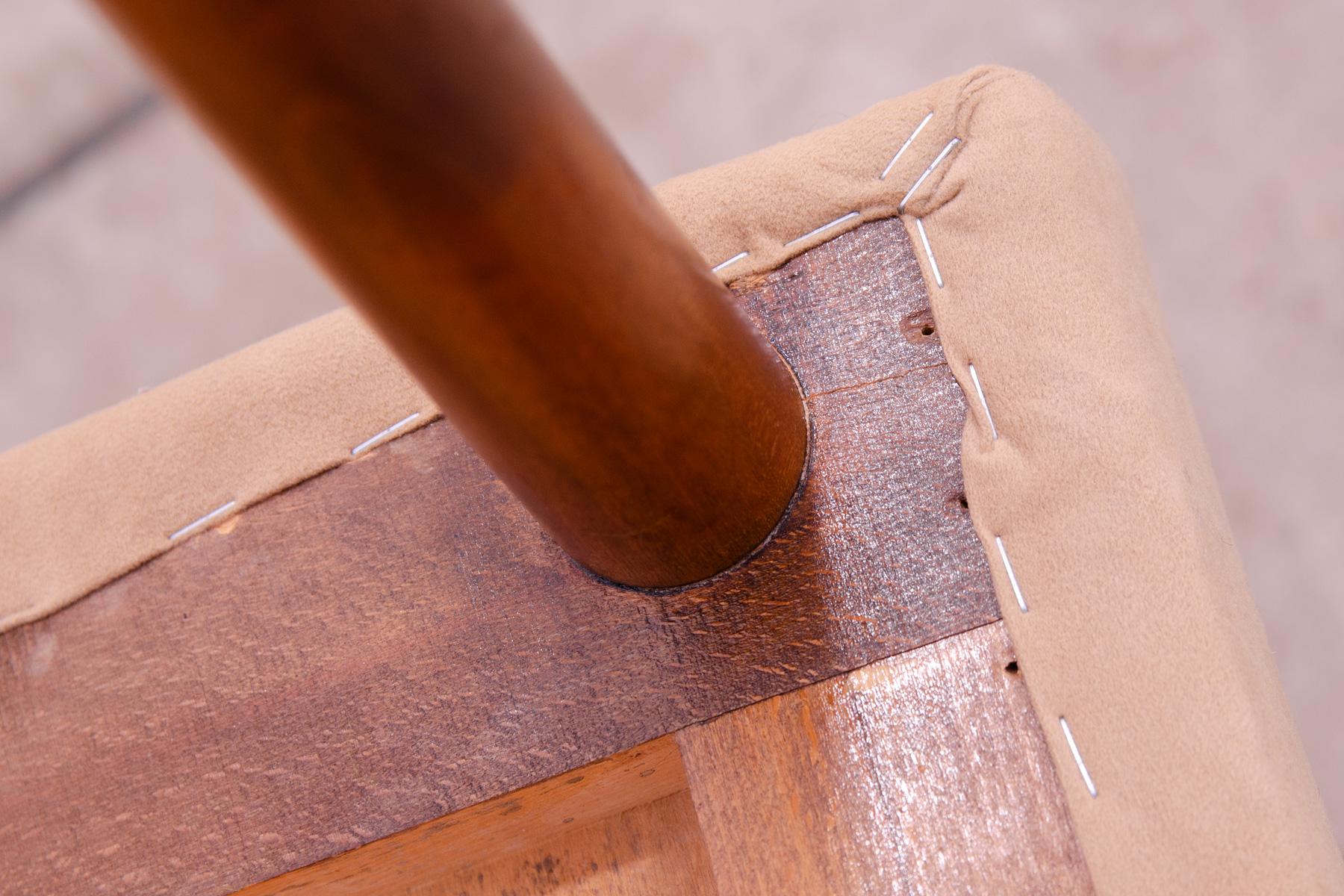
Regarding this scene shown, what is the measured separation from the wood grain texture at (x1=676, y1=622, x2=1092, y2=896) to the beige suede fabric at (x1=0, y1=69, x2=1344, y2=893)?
12mm

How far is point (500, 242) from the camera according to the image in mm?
221

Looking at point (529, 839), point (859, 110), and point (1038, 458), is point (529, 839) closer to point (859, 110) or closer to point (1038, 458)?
point (1038, 458)

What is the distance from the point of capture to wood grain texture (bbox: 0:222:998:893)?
1.23 feet

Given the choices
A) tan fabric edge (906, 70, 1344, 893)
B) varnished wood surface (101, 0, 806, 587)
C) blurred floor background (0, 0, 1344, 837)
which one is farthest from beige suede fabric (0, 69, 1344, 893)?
blurred floor background (0, 0, 1344, 837)

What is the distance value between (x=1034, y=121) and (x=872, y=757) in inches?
9.6

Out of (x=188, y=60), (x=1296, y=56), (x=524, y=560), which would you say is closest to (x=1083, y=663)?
(x=524, y=560)

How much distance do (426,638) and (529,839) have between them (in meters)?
0.10

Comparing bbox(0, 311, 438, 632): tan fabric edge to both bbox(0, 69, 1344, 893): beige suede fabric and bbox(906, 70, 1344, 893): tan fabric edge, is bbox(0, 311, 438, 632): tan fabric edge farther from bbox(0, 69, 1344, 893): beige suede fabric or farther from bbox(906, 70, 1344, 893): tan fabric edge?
bbox(906, 70, 1344, 893): tan fabric edge

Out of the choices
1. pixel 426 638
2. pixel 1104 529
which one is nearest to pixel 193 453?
pixel 426 638

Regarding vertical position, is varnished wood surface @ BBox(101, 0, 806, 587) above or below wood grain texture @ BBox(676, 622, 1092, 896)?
above

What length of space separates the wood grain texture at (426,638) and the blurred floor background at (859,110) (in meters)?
0.32

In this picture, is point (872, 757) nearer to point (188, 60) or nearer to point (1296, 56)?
point (188, 60)

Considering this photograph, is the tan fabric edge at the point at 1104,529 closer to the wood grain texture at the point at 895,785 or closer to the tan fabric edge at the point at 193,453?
the wood grain texture at the point at 895,785

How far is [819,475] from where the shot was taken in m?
0.38
